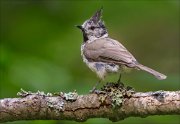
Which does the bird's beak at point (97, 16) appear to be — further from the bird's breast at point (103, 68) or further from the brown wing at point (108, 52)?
the bird's breast at point (103, 68)

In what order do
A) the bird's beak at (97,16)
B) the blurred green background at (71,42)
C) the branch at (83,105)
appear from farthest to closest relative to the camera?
the blurred green background at (71,42) → the bird's beak at (97,16) → the branch at (83,105)

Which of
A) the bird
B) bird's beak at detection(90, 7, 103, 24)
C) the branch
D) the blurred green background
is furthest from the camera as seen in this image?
the blurred green background

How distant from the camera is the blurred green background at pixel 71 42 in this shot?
789 cm

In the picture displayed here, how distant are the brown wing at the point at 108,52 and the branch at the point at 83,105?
0.52 meters

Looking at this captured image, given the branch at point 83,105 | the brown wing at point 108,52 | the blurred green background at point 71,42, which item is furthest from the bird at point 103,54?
the blurred green background at point 71,42

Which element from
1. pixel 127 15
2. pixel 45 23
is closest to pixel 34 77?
pixel 45 23

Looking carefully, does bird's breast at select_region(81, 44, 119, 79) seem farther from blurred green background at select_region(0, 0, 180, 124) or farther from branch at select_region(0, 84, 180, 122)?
blurred green background at select_region(0, 0, 180, 124)

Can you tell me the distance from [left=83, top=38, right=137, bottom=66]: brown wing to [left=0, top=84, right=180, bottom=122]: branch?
1.70 feet

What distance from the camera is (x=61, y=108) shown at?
600 cm

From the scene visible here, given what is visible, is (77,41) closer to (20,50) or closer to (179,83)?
(20,50)

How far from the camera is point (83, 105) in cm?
600

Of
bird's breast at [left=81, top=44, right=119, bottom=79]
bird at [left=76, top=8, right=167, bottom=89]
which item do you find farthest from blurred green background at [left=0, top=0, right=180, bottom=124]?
bird's breast at [left=81, top=44, right=119, bottom=79]

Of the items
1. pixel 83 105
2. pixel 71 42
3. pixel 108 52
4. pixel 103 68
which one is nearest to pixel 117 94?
pixel 83 105

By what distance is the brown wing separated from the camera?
260 inches
